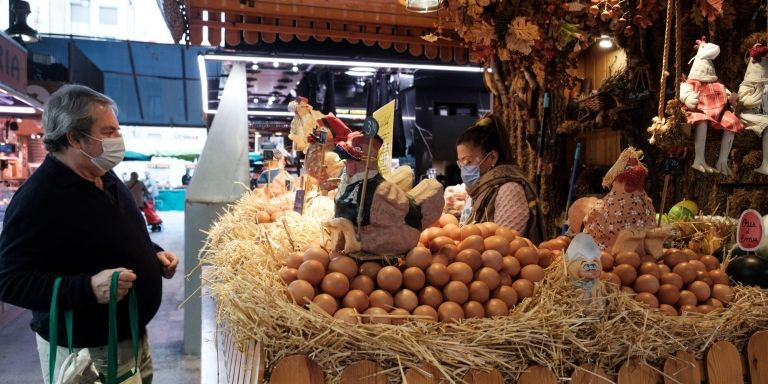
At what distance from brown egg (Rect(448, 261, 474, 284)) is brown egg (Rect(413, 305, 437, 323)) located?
0.13 meters

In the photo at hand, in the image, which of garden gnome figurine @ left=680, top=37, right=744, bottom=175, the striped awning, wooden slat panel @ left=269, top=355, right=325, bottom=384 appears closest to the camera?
wooden slat panel @ left=269, top=355, right=325, bottom=384

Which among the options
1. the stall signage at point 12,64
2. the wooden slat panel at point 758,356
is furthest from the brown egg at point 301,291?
the stall signage at point 12,64

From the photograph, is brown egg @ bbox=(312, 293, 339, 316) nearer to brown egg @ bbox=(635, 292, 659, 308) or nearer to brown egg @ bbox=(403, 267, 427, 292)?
brown egg @ bbox=(403, 267, 427, 292)

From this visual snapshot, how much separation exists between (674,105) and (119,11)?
2486 cm

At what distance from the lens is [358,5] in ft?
15.7

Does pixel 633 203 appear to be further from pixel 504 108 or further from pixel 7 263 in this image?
pixel 504 108

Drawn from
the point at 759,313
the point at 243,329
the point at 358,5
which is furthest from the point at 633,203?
the point at 358,5

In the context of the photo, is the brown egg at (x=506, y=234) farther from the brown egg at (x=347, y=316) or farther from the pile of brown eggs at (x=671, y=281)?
the brown egg at (x=347, y=316)

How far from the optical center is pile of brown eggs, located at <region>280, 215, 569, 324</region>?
4.83ft

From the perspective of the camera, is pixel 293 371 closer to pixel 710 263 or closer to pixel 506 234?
pixel 506 234

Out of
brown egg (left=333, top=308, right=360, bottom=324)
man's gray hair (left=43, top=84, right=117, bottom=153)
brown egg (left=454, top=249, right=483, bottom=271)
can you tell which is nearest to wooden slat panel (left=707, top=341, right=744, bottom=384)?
brown egg (left=454, top=249, right=483, bottom=271)

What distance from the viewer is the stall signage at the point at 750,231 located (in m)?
2.12

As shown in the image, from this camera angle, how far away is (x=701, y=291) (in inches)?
71.9

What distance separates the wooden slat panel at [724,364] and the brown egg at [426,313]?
2.72 ft
